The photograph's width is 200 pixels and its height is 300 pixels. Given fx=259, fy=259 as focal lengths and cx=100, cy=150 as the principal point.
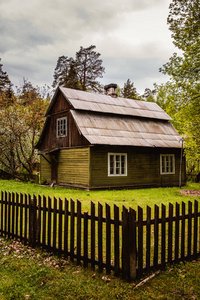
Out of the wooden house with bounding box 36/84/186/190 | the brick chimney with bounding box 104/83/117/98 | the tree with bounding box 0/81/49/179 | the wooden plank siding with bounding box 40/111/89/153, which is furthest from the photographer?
the brick chimney with bounding box 104/83/117/98

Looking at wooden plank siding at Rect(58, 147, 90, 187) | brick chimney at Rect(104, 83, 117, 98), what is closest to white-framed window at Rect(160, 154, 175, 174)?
wooden plank siding at Rect(58, 147, 90, 187)

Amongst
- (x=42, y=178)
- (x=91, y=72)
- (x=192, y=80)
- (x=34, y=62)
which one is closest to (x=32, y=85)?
(x=42, y=178)

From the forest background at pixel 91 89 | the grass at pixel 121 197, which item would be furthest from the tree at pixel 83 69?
the grass at pixel 121 197

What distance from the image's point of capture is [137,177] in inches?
807

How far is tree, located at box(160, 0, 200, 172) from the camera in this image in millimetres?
15836

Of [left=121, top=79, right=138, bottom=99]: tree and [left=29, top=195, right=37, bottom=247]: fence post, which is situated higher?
[left=121, top=79, right=138, bottom=99]: tree

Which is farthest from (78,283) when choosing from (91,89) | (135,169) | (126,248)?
(91,89)

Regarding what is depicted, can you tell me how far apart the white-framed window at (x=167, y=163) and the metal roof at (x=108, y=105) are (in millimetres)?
4138

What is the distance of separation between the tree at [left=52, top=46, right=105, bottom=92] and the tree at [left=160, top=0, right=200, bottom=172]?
81.4 feet

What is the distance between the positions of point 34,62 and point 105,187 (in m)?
40.4

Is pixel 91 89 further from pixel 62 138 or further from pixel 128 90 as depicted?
pixel 62 138

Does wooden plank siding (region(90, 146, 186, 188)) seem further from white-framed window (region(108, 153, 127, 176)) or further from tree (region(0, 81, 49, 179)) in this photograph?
tree (region(0, 81, 49, 179))

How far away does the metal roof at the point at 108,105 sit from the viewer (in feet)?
66.9

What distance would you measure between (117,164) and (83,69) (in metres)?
25.9
